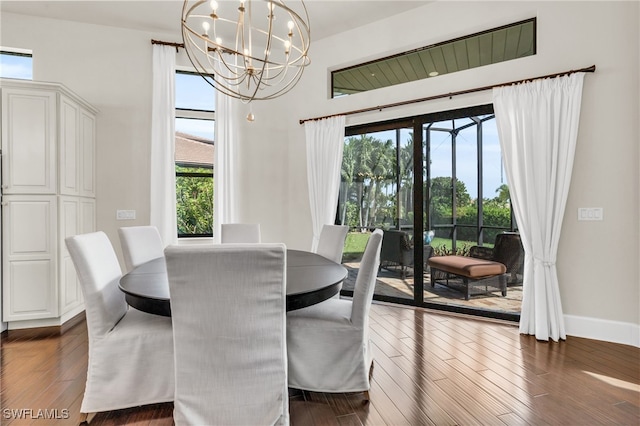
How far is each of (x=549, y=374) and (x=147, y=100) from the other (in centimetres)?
490

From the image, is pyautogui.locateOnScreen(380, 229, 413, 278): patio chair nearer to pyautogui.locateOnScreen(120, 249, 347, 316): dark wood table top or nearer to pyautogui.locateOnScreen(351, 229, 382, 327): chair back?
pyautogui.locateOnScreen(120, 249, 347, 316): dark wood table top

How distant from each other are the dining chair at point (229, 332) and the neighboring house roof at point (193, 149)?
132 inches

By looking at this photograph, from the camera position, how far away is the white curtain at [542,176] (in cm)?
296

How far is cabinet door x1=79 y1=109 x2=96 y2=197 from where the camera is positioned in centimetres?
368

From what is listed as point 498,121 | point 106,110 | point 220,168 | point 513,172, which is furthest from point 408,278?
point 106,110

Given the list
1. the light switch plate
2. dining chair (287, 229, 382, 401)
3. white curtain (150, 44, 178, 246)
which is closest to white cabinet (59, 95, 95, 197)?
white curtain (150, 44, 178, 246)

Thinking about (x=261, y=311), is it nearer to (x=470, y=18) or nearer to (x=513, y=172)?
(x=513, y=172)

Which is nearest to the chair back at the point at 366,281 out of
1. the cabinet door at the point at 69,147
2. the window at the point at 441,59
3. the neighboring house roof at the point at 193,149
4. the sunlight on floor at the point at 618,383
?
the sunlight on floor at the point at 618,383

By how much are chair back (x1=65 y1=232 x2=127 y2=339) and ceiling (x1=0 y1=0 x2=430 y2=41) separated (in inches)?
121

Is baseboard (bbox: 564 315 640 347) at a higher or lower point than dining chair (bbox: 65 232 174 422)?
Result: lower

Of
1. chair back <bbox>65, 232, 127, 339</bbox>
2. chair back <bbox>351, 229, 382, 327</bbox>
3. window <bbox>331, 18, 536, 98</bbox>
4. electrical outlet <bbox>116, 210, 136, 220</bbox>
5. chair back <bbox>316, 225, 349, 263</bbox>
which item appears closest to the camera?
chair back <bbox>65, 232, 127, 339</bbox>

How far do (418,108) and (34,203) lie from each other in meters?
4.01

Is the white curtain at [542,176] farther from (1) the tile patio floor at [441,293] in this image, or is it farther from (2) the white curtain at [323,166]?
(2) the white curtain at [323,166]

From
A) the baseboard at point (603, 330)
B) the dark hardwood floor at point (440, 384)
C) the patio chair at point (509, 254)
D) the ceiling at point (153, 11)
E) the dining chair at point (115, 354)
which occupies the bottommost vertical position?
the dark hardwood floor at point (440, 384)
